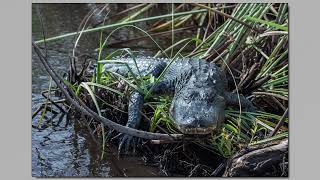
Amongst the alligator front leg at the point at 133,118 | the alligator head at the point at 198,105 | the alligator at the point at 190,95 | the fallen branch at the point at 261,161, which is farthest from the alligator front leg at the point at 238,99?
the fallen branch at the point at 261,161

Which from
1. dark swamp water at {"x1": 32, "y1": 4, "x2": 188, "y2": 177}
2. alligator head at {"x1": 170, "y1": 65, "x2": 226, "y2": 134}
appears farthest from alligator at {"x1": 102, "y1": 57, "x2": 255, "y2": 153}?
dark swamp water at {"x1": 32, "y1": 4, "x2": 188, "y2": 177}

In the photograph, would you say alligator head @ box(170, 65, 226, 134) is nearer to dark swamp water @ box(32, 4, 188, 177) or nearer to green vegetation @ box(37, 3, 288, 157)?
green vegetation @ box(37, 3, 288, 157)

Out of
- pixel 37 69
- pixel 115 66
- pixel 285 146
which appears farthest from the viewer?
pixel 37 69

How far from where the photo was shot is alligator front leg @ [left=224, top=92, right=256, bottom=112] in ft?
11.2

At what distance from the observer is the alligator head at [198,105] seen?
2887 millimetres

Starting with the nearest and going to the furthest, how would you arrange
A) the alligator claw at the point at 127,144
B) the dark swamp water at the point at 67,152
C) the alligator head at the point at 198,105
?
the alligator head at the point at 198,105
the dark swamp water at the point at 67,152
the alligator claw at the point at 127,144

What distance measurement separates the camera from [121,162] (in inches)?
124

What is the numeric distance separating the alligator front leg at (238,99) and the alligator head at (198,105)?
0.33 ft

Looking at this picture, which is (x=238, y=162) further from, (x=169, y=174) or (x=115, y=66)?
(x=115, y=66)

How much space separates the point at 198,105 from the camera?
3.10 metres

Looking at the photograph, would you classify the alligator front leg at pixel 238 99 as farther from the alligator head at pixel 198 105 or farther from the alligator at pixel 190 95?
the alligator head at pixel 198 105

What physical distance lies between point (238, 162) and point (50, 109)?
1.54 meters

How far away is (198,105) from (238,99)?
1.39 feet

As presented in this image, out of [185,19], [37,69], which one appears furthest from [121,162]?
[185,19]
